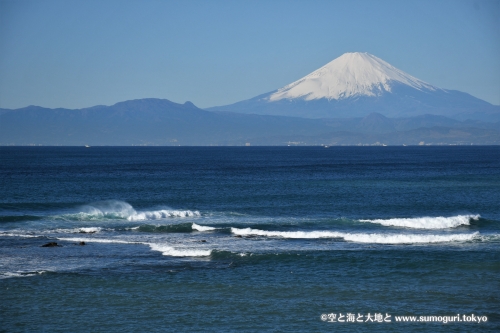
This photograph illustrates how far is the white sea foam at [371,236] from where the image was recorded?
37344mm

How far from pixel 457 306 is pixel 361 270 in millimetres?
6161

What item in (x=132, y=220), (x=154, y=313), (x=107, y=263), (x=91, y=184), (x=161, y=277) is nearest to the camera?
(x=154, y=313)

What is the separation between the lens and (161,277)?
2831 cm

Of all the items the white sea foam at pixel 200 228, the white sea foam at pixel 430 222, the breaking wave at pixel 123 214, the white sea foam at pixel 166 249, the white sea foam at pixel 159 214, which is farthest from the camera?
the breaking wave at pixel 123 214

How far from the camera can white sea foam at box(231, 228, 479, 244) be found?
37344mm

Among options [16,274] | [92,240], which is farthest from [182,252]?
[16,274]

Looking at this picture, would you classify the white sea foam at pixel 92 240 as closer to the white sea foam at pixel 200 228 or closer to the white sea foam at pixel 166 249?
the white sea foam at pixel 166 249

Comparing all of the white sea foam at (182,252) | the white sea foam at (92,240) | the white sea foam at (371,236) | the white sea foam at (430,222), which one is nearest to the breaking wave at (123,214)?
the white sea foam at (92,240)

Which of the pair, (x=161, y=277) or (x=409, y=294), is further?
(x=161, y=277)

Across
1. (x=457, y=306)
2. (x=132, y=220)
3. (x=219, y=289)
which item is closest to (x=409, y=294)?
(x=457, y=306)

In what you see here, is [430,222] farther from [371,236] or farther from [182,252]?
[182,252]

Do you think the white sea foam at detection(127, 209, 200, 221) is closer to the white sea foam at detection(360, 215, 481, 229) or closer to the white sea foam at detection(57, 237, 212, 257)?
the white sea foam at detection(57, 237, 212, 257)

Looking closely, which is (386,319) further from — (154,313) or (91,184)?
(91,184)

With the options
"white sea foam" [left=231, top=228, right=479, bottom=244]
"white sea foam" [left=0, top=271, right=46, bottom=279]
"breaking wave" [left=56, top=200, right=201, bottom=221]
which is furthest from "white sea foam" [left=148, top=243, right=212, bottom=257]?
"breaking wave" [left=56, top=200, right=201, bottom=221]
